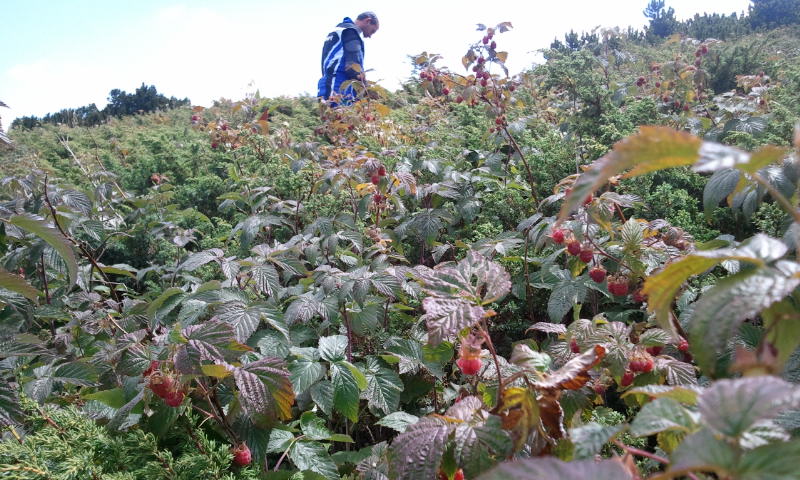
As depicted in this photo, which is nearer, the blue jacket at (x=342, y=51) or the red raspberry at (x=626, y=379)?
the red raspberry at (x=626, y=379)

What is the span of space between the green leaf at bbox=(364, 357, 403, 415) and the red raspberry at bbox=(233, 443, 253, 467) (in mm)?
444

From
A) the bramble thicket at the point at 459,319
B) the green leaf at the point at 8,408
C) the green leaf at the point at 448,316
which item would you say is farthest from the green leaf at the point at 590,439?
the green leaf at the point at 8,408

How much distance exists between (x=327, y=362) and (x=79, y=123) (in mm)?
9572

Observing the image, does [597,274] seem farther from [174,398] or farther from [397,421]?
[174,398]

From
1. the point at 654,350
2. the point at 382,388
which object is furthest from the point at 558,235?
the point at 382,388

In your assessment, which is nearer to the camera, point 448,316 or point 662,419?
point 662,419

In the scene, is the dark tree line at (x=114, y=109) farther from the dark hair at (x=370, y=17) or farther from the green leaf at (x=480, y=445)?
the green leaf at (x=480, y=445)

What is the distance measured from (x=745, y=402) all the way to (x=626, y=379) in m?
0.72

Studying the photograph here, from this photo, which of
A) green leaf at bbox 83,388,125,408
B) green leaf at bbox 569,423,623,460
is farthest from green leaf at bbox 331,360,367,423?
green leaf at bbox 569,423,623,460

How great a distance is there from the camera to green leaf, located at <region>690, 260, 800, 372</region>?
0.53 m

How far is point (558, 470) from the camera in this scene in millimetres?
488

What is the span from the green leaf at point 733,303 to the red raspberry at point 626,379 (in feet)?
2.08

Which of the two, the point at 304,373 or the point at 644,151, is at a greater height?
the point at 644,151

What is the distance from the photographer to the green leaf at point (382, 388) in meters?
1.55
